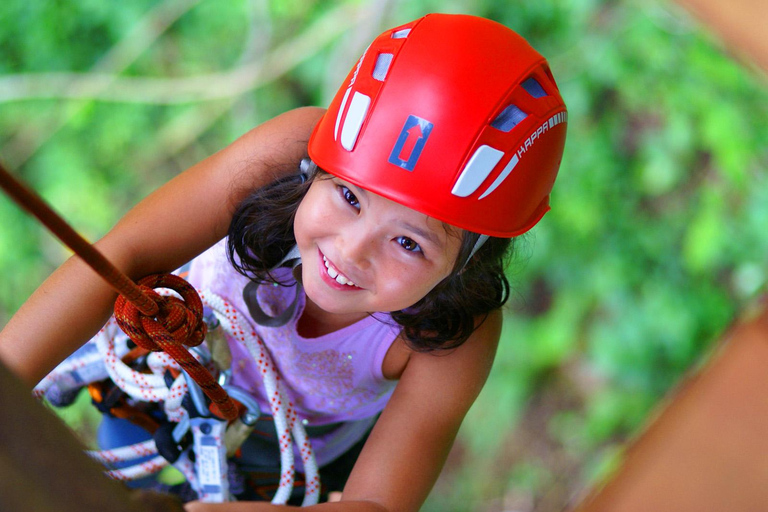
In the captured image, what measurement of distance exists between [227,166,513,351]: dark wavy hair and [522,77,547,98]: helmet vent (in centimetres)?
26

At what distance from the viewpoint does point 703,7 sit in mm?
979

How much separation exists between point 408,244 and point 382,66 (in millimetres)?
261

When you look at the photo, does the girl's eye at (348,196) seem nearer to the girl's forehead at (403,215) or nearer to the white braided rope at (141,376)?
the girl's forehead at (403,215)

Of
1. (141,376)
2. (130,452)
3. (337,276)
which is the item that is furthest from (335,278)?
(130,452)

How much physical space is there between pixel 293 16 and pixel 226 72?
0.35 m

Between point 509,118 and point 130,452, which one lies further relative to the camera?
point 130,452

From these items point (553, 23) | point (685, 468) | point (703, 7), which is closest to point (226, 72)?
point (553, 23)

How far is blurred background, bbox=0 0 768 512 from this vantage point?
264cm

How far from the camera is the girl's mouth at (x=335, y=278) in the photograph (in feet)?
3.43

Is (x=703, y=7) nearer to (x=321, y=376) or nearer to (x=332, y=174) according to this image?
(x=332, y=174)

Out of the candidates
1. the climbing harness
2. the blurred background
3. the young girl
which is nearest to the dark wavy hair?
the young girl

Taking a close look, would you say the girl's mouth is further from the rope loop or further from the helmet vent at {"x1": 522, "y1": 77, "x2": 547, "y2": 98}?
the helmet vent at {"x1": 522, "y1": 77, "x2": 547, "y2": 98}

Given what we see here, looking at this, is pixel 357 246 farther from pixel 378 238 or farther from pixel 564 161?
pixel 564 161

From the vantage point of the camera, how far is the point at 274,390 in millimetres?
1171
